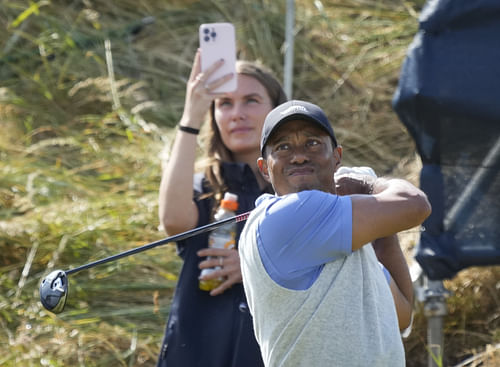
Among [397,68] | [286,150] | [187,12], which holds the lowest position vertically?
[286,150]

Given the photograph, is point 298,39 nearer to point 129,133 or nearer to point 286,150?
point 129,133

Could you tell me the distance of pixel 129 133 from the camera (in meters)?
4.69

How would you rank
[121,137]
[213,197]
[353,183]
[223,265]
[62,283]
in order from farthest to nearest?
[121,137] → [213,197] → [223,265] → [62,283] → [353,183]

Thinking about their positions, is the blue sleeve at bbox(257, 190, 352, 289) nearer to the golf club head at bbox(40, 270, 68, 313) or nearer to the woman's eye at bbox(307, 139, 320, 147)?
the woman's eye at bbox(307, 139, 320, 147)

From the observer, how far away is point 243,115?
2734 millimetres

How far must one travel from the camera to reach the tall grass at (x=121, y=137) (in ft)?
12.2

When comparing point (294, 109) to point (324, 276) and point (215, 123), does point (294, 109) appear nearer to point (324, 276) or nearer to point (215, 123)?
point (324, 276)

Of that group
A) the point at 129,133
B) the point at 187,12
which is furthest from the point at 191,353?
the point at 187,12

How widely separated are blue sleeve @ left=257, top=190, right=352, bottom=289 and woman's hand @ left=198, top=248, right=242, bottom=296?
A: 861mm

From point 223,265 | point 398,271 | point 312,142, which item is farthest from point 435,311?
point 312,142

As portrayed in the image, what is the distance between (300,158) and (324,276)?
0.28m

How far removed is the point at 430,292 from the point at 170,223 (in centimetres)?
119

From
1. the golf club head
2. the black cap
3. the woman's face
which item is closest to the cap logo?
the black cap

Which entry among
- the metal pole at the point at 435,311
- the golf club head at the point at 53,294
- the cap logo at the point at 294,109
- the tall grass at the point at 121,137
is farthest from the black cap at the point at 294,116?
the tall grass at the point at 121,137
